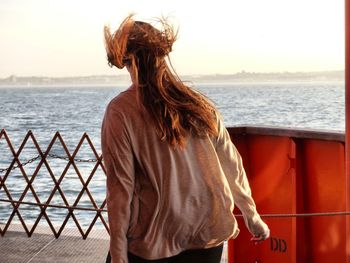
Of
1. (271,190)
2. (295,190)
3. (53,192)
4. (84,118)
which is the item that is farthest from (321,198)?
(84,118)

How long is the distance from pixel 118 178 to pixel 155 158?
8cm

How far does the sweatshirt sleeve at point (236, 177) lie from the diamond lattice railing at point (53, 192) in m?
1.03

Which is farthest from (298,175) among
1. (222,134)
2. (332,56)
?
(332,56)

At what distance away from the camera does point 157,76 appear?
142 centimetres

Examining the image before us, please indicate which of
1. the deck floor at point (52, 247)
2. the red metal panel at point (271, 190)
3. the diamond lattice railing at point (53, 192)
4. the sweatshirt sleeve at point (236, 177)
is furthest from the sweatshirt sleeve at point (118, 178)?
the deck floor at point (52, 247)

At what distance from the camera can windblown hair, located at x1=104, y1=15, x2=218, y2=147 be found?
1.42m

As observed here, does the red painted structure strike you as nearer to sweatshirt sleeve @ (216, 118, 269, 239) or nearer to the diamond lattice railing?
the diamond lattice railing

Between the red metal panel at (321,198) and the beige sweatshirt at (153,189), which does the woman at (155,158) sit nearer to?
the beige sweatshirt at (153,189)

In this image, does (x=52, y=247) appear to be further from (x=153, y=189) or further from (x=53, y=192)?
(x=153, y=189)

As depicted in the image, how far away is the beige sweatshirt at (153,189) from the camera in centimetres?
141

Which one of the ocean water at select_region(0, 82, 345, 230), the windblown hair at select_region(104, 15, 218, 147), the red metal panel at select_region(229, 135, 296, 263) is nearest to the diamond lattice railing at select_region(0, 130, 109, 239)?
the ocean water at select_region(0, 82, 345, 230)

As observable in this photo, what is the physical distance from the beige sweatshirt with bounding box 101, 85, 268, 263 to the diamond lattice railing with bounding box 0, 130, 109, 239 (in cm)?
111

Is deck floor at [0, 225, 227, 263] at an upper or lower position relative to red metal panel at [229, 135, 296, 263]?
lower

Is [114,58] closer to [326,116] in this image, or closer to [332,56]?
[326,116]
